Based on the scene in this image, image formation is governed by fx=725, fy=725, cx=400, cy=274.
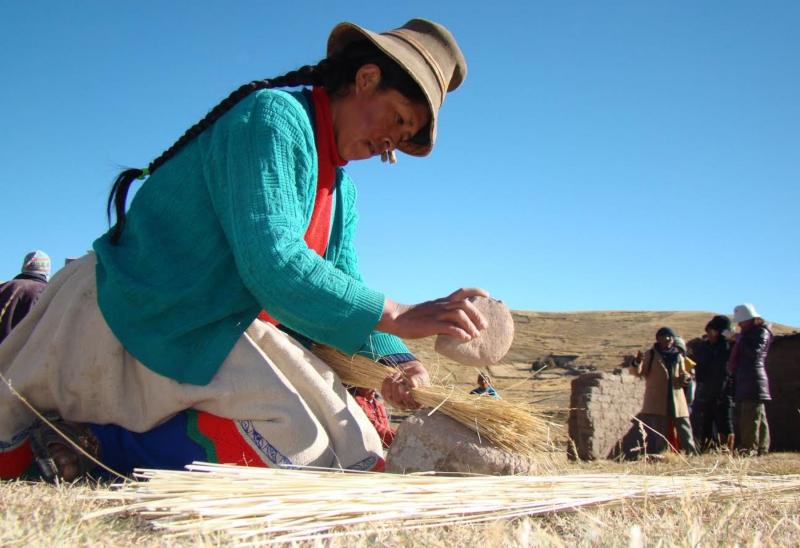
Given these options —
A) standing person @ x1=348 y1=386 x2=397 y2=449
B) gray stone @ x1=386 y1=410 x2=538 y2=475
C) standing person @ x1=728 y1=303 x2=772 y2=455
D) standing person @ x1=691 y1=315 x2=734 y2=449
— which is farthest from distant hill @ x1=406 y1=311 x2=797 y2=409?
gray stone @ x1=386 y1=410 x2=538 y2=475

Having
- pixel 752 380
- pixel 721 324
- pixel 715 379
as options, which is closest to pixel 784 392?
pixel 715 379

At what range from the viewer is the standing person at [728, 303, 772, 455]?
26.7 ft

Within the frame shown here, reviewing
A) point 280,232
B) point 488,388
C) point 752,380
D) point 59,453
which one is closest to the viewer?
point 280,232

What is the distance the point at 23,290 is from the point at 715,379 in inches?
321

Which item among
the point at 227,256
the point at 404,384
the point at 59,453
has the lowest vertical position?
the point at 59,453

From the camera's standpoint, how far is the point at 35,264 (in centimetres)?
617

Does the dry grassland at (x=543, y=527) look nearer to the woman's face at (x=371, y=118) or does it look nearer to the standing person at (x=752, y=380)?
the woman's face at (x=371, y=118)

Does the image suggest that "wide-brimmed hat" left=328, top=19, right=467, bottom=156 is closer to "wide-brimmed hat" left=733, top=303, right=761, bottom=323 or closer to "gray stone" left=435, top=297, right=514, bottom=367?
"gray stone" left=435, top=297, right=514, bottom=367

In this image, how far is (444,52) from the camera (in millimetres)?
2584

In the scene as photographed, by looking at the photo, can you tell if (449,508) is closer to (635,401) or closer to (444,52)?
(444,52)

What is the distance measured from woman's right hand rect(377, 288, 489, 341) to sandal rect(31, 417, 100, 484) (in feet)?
3.50

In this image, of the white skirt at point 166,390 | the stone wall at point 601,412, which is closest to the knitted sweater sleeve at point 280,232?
the white skirt at point 166,390

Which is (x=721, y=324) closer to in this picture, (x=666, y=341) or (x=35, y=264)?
(x=666, y=341)

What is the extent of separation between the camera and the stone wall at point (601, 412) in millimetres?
8656
